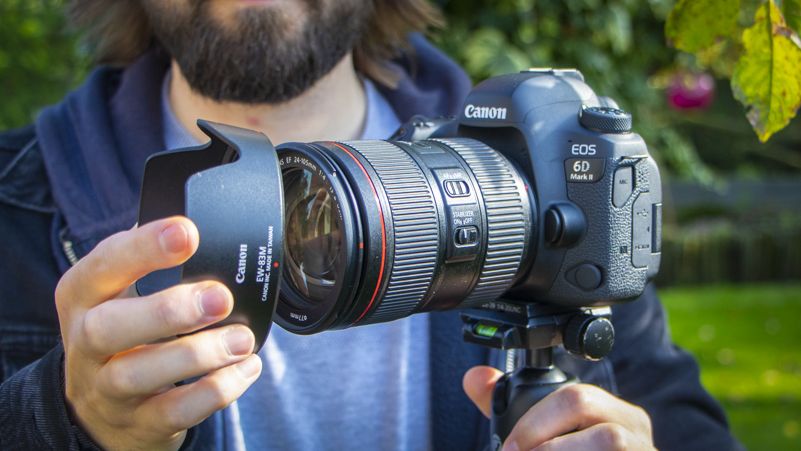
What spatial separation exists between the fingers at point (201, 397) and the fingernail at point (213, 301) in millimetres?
101

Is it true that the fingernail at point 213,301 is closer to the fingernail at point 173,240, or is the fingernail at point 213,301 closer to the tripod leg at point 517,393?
the fingernail at point 173,240

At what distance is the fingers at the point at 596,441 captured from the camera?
51.7 inches

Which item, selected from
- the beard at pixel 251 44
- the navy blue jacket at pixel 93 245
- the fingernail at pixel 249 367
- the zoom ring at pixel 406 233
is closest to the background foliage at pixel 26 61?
the navy blue jacket at pixel 93 245

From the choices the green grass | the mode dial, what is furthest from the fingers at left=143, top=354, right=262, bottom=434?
the green grass

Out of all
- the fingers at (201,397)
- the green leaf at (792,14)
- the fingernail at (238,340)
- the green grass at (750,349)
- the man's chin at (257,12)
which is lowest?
the green grass at (750,349)

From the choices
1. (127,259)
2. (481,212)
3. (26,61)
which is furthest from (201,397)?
(26,61)

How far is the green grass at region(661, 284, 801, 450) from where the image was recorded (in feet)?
14.1

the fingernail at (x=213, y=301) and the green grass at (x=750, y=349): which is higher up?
the fingernail at (x=213, y=301)

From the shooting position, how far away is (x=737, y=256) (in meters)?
7.81

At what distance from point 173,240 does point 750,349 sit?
5061 mm

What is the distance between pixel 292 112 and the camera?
6.12 feet

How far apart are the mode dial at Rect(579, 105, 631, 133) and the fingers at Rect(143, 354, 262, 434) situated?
57cm

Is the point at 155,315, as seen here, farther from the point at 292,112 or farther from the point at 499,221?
the point at 292,112

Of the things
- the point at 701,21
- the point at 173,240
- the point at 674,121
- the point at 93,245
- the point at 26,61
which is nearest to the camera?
the point at 173,240
